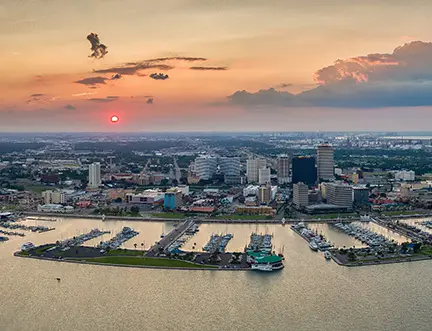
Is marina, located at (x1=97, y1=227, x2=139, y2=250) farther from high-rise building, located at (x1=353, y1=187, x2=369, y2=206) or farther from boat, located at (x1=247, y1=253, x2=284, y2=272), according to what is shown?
high-rise building, located at (x1=353, y1=187, x2=369, y2=206)

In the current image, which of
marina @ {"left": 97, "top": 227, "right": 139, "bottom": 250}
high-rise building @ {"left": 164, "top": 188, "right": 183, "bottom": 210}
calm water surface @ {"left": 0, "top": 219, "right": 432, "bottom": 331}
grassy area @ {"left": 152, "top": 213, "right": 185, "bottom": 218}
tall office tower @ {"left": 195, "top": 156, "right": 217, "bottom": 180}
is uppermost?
tall office tower @ {"left": 195, "top": 156, "right": 217, "bottom": 180}

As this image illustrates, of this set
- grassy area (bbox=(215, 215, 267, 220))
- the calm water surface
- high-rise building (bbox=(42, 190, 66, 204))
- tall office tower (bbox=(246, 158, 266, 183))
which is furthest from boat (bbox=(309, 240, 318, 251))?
tall office tower (bbox=(246, 158, 266, 183))

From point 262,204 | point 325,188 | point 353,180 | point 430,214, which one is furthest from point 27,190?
point 430,214

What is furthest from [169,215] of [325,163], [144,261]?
[325,163]

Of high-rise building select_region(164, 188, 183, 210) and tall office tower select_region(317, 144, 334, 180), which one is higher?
tall office tower select_region(317, 144, 334, 180)

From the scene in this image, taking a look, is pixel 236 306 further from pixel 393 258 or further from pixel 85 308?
pixel 393 258

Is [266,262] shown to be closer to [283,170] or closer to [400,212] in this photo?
[400,212]

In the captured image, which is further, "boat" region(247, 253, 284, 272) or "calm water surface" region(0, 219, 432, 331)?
"boat" region(247, 253, 284, 272)

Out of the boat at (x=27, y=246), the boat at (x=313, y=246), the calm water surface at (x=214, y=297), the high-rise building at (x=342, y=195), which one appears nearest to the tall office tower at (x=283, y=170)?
the high-rise building at (x=342, y=195)
